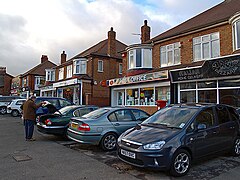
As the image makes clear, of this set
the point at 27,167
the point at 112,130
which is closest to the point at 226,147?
the point at 112,130

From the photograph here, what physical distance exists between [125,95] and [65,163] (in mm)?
14088

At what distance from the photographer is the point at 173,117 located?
598cm

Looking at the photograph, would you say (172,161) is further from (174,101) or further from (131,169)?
(174,101)

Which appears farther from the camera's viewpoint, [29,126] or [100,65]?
[100,65]

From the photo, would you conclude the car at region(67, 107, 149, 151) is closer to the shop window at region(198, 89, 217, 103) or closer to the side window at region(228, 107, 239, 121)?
the side window at region(228, 107, 239, 121)

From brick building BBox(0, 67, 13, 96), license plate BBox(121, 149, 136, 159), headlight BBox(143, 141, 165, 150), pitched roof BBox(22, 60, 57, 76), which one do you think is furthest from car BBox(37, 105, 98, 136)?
brick building BBox(0, 67, 13, 96)

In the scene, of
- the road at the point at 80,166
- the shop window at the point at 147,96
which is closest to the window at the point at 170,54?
the shop window at the point at 147,96

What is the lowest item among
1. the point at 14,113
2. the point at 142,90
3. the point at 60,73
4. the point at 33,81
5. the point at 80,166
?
the point at 80,166

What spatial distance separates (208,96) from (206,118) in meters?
8.15

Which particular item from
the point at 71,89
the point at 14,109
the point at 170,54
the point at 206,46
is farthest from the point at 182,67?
the point at 71,89

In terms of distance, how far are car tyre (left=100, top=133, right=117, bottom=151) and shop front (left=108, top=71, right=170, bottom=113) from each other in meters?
8.69

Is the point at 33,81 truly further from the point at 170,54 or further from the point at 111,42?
the point at 170,54

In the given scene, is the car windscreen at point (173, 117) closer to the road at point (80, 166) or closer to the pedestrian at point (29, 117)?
the road at point (80, 166)

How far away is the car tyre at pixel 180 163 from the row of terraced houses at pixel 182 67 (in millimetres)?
8080
